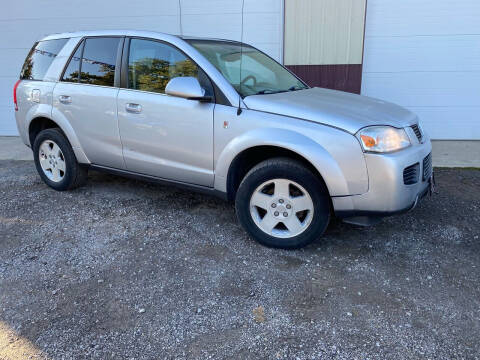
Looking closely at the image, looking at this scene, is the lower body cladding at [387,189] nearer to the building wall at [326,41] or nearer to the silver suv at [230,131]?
the silver suv at [230,131]

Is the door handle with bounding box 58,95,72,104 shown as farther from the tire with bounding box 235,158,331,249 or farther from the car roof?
the tire with bounding box 235,158,331,249

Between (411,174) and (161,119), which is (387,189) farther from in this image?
(161,119)

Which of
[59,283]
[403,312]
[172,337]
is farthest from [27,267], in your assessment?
[403,312]

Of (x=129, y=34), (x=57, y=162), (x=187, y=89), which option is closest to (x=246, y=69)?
(x=187, y=89)

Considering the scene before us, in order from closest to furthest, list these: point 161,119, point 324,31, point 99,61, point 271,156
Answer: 1. point 271,156
2. point 161,119
3. point 99,61
4. point 324,31

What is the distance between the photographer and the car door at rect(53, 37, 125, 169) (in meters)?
4.04

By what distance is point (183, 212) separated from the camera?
421 cm

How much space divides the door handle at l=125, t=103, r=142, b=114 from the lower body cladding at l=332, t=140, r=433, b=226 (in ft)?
6.50

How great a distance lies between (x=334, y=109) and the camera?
10.6 feet

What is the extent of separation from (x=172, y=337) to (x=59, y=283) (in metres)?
1.09

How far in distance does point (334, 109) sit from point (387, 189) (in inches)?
30.2

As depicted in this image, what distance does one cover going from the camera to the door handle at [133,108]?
3.80m

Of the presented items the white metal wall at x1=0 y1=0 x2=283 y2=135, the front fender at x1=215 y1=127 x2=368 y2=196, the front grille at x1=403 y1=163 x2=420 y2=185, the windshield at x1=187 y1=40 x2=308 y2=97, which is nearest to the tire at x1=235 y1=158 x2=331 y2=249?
the front fender at x1=215 y1=127 x2=368 y2=196

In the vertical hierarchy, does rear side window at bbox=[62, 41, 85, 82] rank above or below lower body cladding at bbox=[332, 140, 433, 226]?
above
